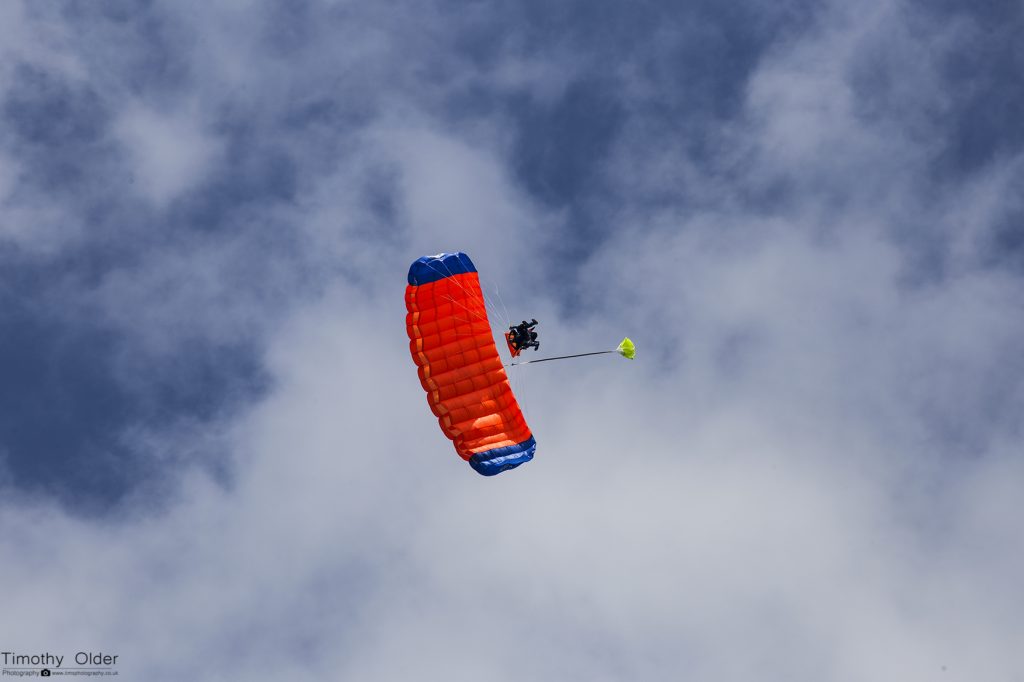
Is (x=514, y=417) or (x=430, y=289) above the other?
(x=430, y=289)

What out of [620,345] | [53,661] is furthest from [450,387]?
[53,661]

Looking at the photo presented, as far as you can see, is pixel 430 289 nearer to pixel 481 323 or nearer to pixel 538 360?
pixel 481 323

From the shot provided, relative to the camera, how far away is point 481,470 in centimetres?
4128

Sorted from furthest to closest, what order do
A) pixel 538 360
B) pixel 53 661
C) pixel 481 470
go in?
pixel 53 661, pixel 538 360, pixel 481 470

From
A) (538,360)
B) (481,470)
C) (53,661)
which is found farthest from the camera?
(53,661)

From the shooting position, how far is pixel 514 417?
42.4m

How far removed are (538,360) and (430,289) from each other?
504cm

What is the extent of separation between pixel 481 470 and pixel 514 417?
235 centimetres

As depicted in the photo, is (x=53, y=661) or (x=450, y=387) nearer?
(x=450, y=387)

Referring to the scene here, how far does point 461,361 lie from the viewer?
140ft

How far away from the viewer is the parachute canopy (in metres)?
42.4

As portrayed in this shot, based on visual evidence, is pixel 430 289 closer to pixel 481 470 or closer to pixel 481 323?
pixel 481 323

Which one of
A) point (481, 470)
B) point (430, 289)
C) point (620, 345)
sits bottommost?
point (481, 470)

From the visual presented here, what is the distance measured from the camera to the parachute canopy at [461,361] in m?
42.4
